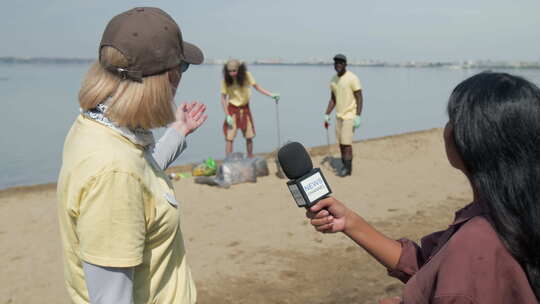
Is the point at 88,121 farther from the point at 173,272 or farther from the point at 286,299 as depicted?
the point at 286,299

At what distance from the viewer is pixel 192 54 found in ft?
6.39

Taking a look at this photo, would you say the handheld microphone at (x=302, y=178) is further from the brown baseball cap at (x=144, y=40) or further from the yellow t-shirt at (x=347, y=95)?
the yellow t-shirt at (x=347, y=95)

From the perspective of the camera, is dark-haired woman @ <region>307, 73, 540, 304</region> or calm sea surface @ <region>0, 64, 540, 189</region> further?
calm sea surface @ <region>0, 64, 540, 189</region>

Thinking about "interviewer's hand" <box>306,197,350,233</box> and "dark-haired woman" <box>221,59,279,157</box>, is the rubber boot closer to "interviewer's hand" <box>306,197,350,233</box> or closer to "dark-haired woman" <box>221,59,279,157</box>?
"dark-haired woman" <box>221,59,279,157</box>

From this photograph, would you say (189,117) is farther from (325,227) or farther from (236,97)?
(236,97)

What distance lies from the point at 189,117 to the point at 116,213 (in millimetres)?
953

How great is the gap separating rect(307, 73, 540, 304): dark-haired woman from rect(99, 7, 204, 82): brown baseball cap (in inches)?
36.4

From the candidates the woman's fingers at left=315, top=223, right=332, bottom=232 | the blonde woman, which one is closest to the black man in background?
the woman's fingers at left=315, top=223, right=332, bottom=232

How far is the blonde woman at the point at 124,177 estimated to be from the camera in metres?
1.48

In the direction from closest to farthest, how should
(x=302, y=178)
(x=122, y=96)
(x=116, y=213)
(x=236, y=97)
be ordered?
(x=116, y=213) → (x=122, y=96) → (x=302, y=178) → (x=236, y=97)

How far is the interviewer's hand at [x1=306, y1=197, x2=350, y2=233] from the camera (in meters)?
1.90

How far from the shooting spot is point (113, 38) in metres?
1.63

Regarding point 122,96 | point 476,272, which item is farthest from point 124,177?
point 476,272

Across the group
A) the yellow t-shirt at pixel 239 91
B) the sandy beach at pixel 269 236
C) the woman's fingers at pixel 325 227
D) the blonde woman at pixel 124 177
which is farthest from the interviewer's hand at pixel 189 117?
the yellow t-shirt at pixel 239 91
